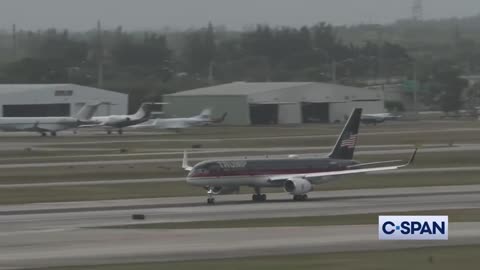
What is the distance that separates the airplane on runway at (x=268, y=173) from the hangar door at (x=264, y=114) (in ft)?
352

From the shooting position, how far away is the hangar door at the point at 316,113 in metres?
173

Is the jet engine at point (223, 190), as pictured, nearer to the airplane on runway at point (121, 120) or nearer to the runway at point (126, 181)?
the runway at point (126, 181)

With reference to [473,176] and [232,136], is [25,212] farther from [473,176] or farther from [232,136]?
[232,136]

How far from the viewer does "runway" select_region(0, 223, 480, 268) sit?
3691 centimetres

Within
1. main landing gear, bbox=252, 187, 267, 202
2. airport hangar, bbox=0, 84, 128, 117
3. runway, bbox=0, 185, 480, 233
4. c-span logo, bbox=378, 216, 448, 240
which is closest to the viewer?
c-span logo, bbox=378, 216, 448, 240

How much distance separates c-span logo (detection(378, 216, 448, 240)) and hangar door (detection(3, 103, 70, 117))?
128 m

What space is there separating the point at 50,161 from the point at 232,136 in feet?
129

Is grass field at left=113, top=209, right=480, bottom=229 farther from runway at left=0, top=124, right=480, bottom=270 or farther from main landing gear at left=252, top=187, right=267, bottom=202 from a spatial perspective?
main landing gear at left=252, top=187, right=267, bottom=202

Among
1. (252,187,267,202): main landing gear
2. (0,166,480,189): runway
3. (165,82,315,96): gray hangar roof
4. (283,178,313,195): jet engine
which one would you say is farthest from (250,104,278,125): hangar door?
(283,178,313,195): jet engine

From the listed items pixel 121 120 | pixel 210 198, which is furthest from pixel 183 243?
pixel 121 120

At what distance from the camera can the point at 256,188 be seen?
198 ft

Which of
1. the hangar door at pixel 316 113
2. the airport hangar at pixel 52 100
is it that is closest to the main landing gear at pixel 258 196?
the airport hangar at pixel 52 100

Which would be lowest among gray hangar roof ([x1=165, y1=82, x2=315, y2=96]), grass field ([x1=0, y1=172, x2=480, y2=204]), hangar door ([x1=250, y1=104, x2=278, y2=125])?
hangar door ([x1=250, y1=104, x2=278, y2=125])

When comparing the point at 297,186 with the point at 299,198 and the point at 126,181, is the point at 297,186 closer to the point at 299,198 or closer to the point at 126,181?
the point at 299,198
